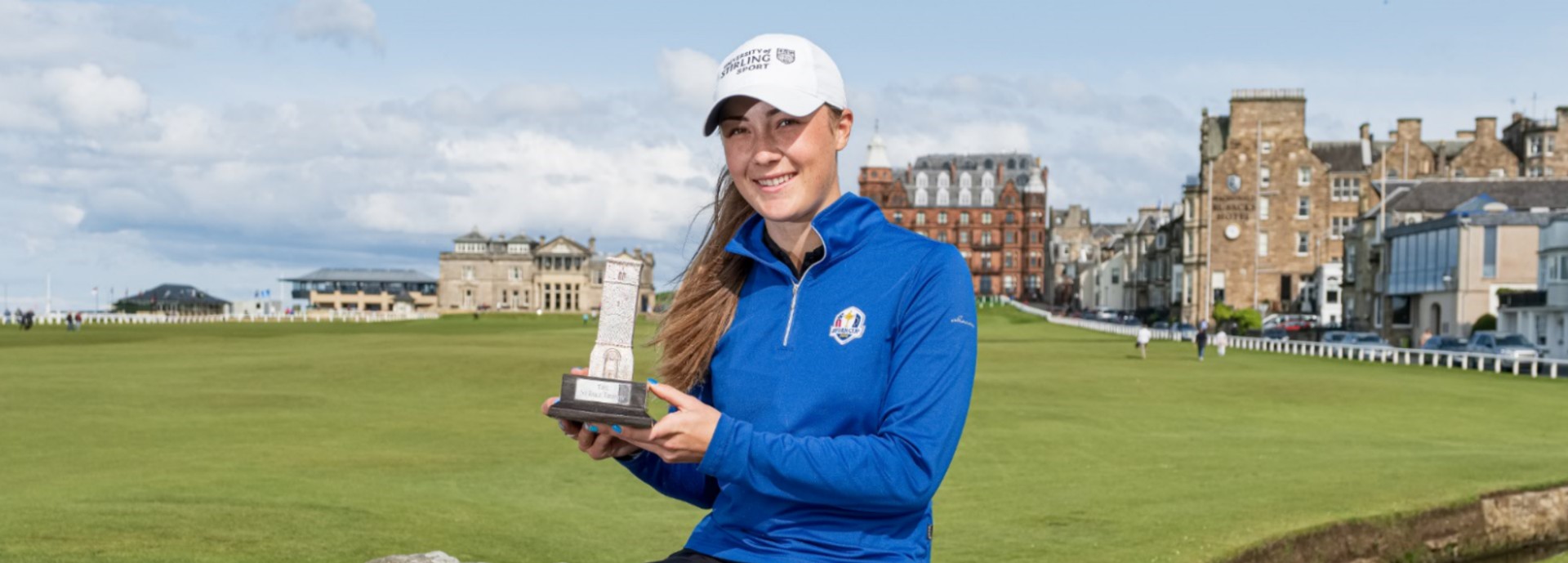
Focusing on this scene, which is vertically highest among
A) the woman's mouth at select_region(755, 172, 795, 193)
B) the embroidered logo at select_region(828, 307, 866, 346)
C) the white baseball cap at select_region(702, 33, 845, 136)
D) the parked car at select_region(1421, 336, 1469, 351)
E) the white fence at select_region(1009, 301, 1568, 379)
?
the white baseball cap at select_region(702, 33, 845, 136)

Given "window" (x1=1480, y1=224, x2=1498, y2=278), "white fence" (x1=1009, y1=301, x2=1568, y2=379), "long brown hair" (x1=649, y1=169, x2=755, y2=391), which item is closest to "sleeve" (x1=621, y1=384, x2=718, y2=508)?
"long brown hair" (x1=649, y1=169, x2=755, y2=391)

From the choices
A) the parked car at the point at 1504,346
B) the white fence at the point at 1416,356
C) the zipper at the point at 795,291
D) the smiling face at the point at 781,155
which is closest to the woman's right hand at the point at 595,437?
the zipper at the point at 795,291

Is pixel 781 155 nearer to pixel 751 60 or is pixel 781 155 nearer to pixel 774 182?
pixel 774 182

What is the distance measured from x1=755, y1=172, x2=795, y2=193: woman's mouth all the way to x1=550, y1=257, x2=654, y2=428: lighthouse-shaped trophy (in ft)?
2.09

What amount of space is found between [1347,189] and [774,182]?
120368 millimetres

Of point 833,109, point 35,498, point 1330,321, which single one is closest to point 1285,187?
point 1330,321

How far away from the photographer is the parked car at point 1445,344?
61225mm

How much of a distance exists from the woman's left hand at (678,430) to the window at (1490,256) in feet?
266

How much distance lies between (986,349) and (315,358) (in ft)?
104

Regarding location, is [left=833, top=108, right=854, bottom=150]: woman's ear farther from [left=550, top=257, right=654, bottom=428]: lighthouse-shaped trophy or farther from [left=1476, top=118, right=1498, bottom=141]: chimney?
[left=1476, top=118, right=1498, bottom=141]: chimney

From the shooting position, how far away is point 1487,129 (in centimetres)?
12425

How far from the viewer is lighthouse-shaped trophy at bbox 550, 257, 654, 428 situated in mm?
3455

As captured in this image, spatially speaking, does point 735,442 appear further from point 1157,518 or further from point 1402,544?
point 1402,544

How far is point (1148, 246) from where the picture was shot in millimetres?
143250
